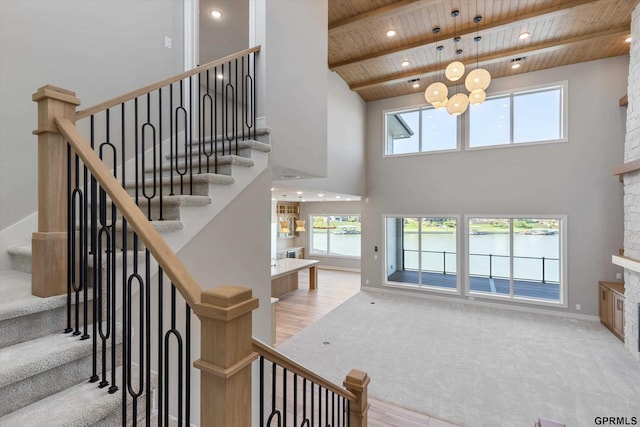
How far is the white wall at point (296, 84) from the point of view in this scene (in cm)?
291

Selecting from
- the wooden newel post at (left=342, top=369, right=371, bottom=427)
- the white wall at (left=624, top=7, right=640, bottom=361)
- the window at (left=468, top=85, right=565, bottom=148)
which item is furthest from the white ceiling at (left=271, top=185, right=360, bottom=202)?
the white wall at (left=624, top=7, right=640, bottom=361)

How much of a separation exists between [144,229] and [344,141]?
6642mm

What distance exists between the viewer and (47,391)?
1.29 m

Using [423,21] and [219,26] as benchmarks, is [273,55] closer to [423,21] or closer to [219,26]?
[219,26]

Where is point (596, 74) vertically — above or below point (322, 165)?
above

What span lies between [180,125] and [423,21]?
15.2 feet

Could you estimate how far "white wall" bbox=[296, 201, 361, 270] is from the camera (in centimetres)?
1159

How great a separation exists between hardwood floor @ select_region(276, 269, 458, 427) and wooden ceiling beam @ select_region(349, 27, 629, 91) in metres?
5.71

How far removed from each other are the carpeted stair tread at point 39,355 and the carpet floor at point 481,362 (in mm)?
3373

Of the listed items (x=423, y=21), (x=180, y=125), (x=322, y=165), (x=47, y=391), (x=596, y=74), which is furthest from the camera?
(x=596, y=74)

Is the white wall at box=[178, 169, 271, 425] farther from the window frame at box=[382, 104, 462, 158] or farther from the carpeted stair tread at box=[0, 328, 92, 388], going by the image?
the window frame at box=[382, 104, 462, 158]

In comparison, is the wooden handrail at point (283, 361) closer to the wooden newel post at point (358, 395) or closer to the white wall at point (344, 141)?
the wooden newel post at point (358, 395)

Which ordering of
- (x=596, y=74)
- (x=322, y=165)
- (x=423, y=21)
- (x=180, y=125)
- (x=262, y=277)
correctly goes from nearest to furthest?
(x=262, y=277) → (x=180, y=125) → (x=322, y=165) → (x=423, y=21) → (x=596, y=74)

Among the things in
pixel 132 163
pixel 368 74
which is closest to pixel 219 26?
pixel 132 163
